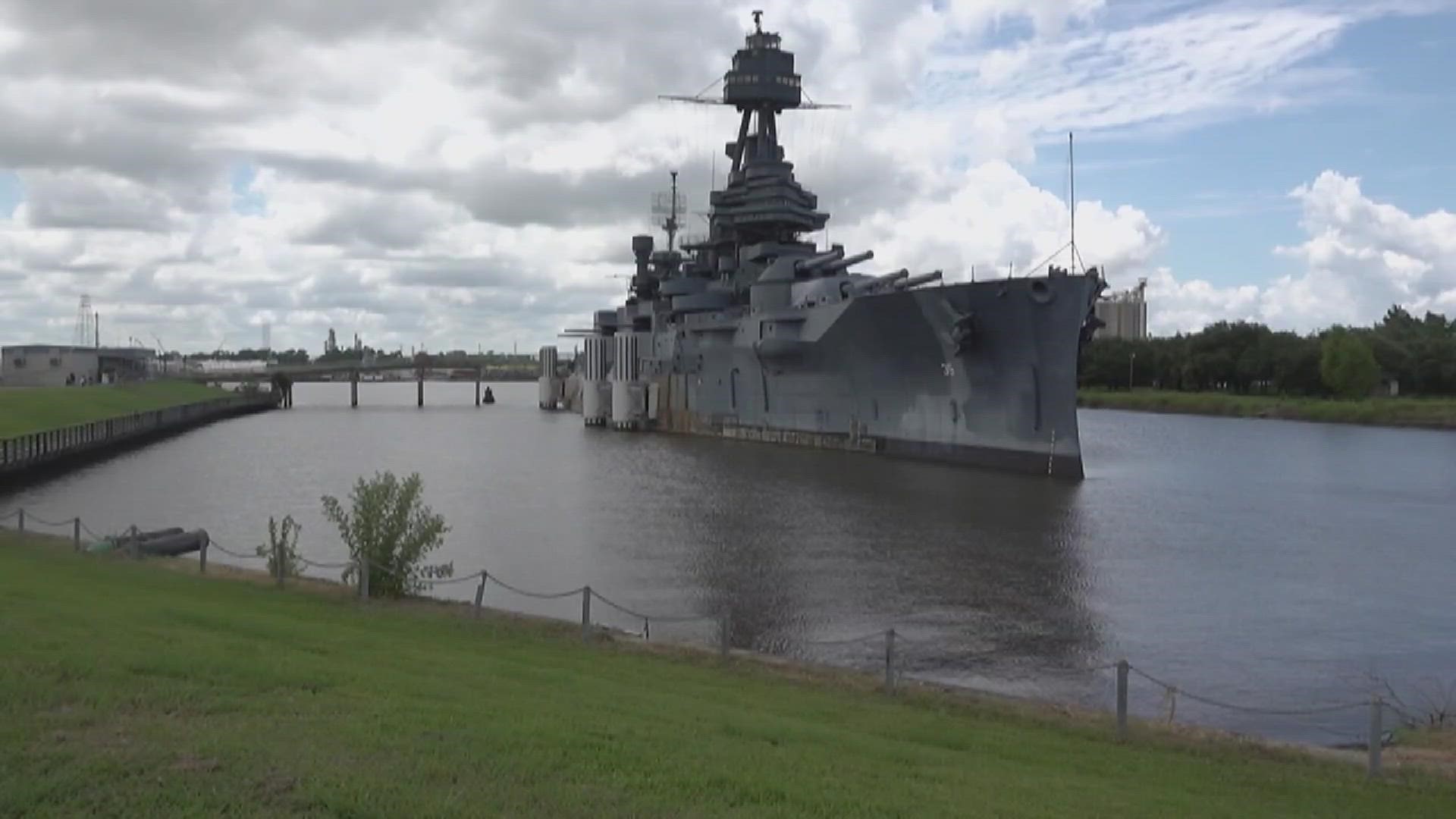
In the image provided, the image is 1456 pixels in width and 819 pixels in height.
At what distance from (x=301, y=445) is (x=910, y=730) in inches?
2007

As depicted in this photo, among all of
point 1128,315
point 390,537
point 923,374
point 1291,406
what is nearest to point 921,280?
point 923,374

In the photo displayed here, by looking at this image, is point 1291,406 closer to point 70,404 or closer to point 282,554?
point 70,404

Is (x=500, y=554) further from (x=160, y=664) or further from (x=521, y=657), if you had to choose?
(x=160, y=664)

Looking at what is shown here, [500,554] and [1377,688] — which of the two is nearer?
[1377,688]

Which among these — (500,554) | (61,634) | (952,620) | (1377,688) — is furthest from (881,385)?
(61,634)

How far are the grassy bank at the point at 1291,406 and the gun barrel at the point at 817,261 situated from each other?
39.3 m

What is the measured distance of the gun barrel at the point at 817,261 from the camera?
50.4m

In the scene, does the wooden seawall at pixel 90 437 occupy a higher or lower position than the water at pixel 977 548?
higher

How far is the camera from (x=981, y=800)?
6.76 metres

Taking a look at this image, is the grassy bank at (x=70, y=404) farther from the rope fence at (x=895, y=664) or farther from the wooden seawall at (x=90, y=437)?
the rope fence at (x=895, y=664)

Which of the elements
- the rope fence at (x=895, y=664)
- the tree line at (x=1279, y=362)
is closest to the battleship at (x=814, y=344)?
the rope fence at (x=895, y=664)

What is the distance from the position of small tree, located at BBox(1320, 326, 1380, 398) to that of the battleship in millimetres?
42077

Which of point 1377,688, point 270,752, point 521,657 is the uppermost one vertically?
point 270,752

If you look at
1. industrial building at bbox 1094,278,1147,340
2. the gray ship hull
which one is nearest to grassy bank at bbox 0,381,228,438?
the gray ship hull
